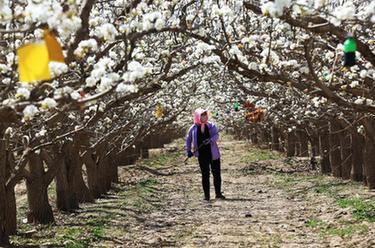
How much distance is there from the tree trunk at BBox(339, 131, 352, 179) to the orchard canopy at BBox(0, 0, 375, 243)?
0.19 feet

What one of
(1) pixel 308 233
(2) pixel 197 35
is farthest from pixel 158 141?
(2) pixel 197 35

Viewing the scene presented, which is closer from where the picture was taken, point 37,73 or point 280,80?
point 37,73

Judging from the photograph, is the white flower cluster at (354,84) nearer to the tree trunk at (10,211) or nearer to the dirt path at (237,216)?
the dirt path at (237,216)

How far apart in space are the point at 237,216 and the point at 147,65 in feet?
16.2

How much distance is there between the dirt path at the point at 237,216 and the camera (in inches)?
432

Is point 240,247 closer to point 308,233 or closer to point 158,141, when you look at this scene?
point 308,233

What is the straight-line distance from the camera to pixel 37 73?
471 centimetres

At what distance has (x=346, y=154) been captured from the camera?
19.4 m

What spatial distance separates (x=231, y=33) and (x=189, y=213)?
4847 mm

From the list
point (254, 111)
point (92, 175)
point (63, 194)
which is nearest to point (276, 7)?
point (63, 194)

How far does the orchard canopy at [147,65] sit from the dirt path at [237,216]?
38.8 inches

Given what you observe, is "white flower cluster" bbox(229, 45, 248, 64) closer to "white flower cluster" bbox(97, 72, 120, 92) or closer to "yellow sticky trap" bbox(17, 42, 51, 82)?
"white flower cluster" bbox(97, 72, 120, 92)

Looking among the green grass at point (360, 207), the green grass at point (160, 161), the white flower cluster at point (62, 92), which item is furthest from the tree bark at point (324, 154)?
the white flower cluster at point (62, 92)

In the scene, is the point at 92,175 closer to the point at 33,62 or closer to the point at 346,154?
the point at 346,154
